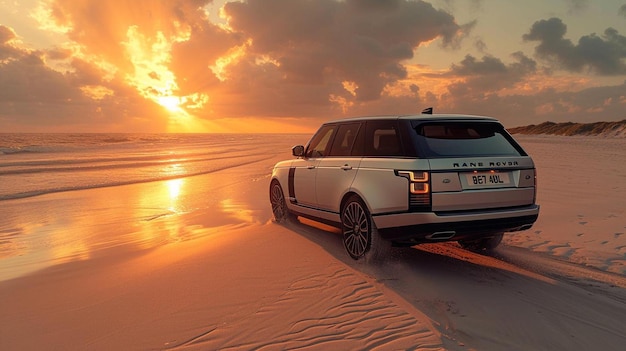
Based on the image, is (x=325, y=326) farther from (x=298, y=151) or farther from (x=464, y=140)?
(x=298, y=151)

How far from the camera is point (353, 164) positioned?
5.73 metres

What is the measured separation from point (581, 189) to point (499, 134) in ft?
25.1

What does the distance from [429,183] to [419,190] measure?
0.12 meters

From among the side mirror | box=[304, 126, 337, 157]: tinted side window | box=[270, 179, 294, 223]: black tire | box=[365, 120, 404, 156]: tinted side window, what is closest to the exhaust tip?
box=[365, 120, 404, 156]: tinted side window

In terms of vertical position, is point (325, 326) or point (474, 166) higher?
point (474, 166)

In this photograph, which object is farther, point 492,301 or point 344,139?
point 344,139

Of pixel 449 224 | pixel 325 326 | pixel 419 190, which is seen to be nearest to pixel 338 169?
pixel 419 190

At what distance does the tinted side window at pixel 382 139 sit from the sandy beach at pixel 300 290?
1.34 m

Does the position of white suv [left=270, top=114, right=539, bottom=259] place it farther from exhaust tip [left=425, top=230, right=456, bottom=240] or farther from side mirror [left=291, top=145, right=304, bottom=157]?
side mirror [left=291, top=145, right=304, bottom=157]

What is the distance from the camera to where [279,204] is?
27.0 feet

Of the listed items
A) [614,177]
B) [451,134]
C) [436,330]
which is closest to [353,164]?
[451,134]

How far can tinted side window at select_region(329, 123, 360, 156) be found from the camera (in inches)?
241

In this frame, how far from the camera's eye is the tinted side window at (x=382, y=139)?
5219mm

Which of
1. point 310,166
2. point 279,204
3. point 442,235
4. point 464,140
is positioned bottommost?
point 279,204
